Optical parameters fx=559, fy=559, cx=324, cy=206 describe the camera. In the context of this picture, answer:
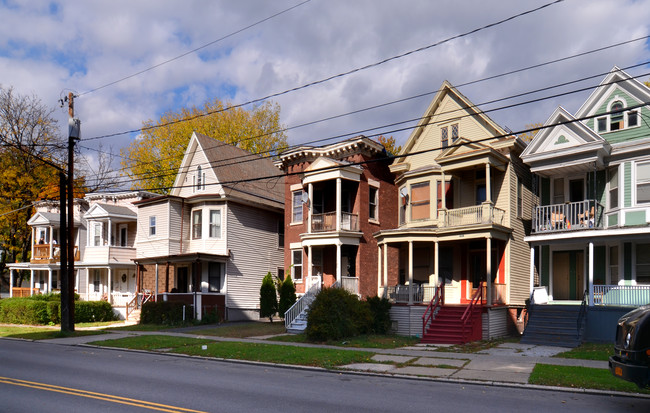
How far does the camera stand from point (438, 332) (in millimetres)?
21188

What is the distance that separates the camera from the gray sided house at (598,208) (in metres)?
20.6

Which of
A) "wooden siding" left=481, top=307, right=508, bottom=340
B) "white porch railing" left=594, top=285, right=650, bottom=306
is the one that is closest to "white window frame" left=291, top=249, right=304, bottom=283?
"wooden siding" left=481, top=307, right=508, bottom=340

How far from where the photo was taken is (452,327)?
21.3 metres

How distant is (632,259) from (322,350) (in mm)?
12920

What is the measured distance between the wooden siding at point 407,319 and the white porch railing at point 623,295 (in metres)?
6.64

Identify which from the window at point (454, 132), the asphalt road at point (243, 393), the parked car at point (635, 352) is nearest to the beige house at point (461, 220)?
the window at point (454, 132)

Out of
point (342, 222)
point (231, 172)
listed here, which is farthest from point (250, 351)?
point (231, 172)

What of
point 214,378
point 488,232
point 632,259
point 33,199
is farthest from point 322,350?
point 33,199

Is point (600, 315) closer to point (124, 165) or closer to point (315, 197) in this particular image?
point (315, 197)

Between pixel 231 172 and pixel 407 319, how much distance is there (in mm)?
15401

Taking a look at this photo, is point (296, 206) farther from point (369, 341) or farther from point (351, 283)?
point (369, 341)

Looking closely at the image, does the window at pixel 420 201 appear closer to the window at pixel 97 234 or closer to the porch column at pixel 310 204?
the porch column at pixel 310 204

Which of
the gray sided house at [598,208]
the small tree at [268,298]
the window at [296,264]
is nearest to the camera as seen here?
the gray sided house at [598,208]

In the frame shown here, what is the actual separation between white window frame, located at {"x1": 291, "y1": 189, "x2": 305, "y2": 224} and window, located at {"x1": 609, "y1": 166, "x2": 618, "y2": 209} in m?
15.0
